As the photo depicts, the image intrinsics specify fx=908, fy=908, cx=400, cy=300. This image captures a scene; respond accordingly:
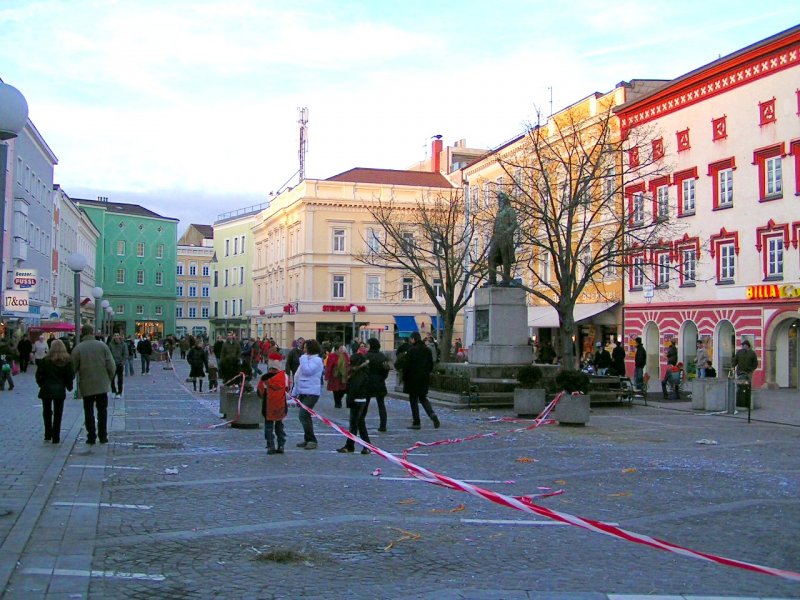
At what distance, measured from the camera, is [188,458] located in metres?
12.8

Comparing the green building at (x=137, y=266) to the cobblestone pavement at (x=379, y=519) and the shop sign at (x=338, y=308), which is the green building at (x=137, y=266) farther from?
the cobblestone pavement at (x=379, y=519)

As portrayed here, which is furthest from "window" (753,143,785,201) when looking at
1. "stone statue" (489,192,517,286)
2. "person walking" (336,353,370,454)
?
"person walking" (336,353,370,454)

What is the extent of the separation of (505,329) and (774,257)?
13560mm

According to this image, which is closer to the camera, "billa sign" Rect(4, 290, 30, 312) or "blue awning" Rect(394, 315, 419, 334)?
"billa sign" Rect(4, 290, 30, 312)

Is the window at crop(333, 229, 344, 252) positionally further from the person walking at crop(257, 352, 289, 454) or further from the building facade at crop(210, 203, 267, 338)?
the person walking at crop(257, 352, 289, 454)

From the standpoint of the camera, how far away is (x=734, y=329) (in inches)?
1344

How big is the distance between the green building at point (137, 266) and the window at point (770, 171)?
74.7m

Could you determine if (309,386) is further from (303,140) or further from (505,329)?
(303,140)

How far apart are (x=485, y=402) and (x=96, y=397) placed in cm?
1096

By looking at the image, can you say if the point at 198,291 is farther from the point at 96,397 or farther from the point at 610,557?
the point at 610,557

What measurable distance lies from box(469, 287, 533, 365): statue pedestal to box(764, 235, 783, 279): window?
41.3 ft

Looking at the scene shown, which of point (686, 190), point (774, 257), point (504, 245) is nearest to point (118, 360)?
Result: point (504, 245)

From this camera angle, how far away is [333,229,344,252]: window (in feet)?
220

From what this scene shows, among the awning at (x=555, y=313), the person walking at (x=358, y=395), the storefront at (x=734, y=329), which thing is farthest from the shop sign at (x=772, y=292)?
the person walking at (x=358, y=395)
